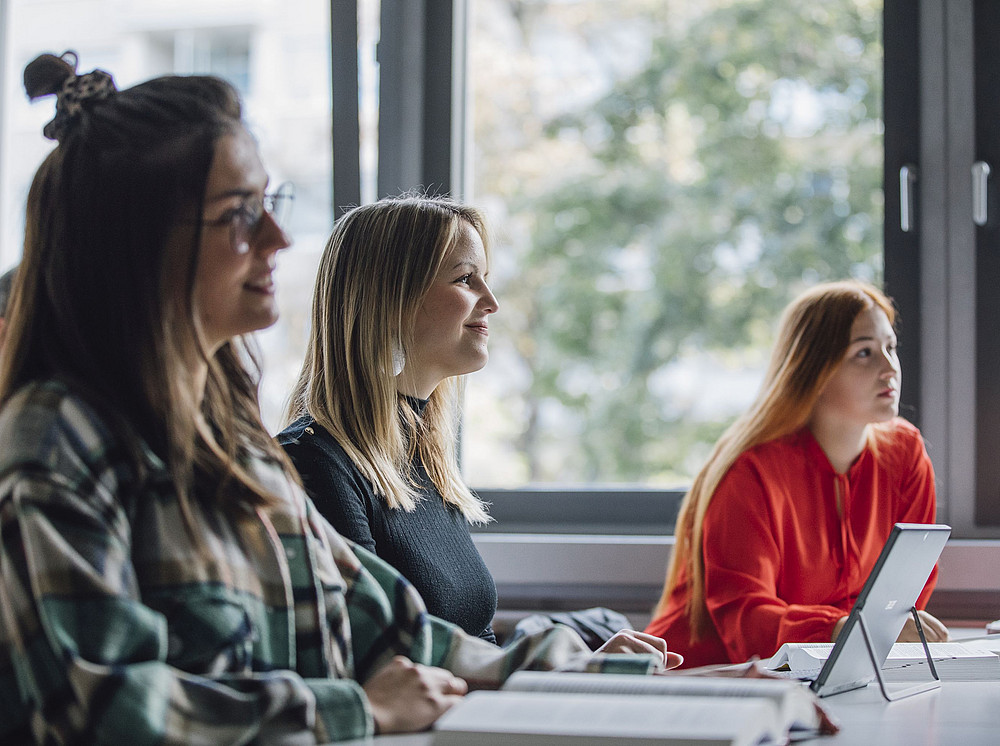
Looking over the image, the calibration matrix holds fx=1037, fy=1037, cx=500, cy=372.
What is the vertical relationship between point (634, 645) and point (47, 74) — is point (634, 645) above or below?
below

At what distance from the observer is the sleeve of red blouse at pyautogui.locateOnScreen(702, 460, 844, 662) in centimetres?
187

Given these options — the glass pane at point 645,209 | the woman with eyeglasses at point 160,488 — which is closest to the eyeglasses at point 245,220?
the woman with eyeglasses at point 160,488

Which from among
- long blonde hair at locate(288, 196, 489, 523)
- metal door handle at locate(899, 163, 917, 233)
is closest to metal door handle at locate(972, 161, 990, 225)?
metal door handle at locate(899, 163, 917, 233)

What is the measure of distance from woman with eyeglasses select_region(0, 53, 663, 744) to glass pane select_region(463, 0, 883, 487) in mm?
2731

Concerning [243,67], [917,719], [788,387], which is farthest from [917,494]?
[243,67]

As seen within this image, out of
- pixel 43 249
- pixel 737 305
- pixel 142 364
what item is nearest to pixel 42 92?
pixel 43 249

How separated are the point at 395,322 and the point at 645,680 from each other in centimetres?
85

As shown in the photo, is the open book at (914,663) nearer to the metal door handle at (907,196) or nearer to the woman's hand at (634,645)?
the woman's hand at (634,645)

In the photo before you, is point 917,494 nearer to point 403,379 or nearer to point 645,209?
point 403,379

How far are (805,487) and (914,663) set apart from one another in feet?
2.11

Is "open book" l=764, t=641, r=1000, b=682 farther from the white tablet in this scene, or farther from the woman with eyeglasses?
the woman with eyeglasses

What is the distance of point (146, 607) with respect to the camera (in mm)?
894

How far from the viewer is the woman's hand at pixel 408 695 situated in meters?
1.00

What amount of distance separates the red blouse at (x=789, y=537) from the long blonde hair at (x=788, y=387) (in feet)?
0.09
